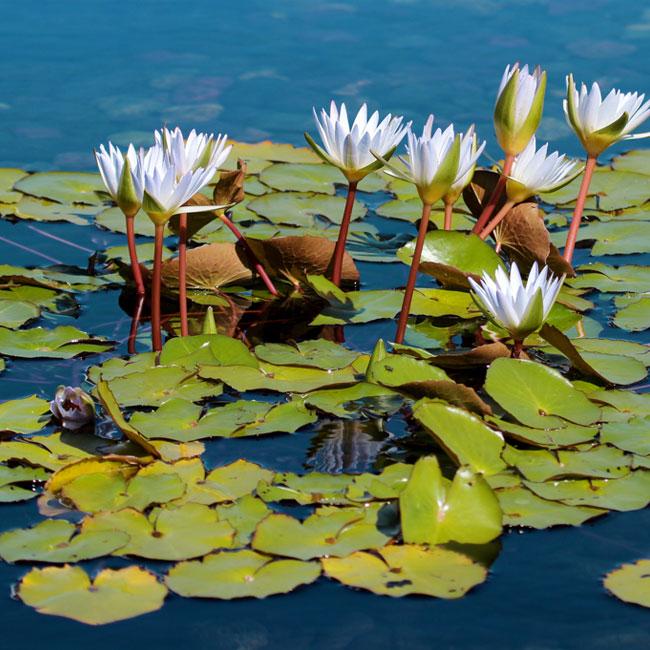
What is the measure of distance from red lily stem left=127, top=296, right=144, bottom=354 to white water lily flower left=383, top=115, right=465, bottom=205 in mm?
1067

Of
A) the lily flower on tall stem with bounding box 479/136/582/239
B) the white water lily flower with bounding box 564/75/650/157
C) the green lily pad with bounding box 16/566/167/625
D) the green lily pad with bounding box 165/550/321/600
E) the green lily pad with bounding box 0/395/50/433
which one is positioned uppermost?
the white water lily flower with bounding box 564/75/650/157

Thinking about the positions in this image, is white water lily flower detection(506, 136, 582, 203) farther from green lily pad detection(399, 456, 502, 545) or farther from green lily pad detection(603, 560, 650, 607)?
green lily pad detection(603, 560, 650, 607)

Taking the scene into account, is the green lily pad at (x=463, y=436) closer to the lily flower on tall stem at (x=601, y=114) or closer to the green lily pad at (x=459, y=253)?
the green lily pad at (x=459, y=253)

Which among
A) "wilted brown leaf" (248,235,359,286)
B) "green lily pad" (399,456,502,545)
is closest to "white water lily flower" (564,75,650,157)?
"wilted brown leaf" (248,235,359,286)

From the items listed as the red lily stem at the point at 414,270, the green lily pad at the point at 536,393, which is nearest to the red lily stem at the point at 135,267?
the red lily stem at the point at 414,270

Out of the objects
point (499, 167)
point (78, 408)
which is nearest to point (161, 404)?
point (78, 408)

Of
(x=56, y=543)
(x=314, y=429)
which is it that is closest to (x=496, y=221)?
(x=314, y=429)

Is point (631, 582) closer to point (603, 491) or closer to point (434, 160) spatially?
point (603, 491)

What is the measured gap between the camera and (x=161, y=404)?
9.31 feet

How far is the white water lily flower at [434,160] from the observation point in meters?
2.79

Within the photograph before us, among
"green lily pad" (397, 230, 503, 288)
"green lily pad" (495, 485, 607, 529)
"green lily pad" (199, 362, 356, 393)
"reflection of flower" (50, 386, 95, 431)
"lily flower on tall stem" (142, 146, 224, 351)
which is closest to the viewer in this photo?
"green lily pad" (495, 485, 607, 529)

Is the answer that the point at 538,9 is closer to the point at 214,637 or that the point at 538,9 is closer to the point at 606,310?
the point at 606,310

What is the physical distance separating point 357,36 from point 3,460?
5.11m

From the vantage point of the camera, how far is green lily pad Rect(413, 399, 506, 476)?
8.34ft
